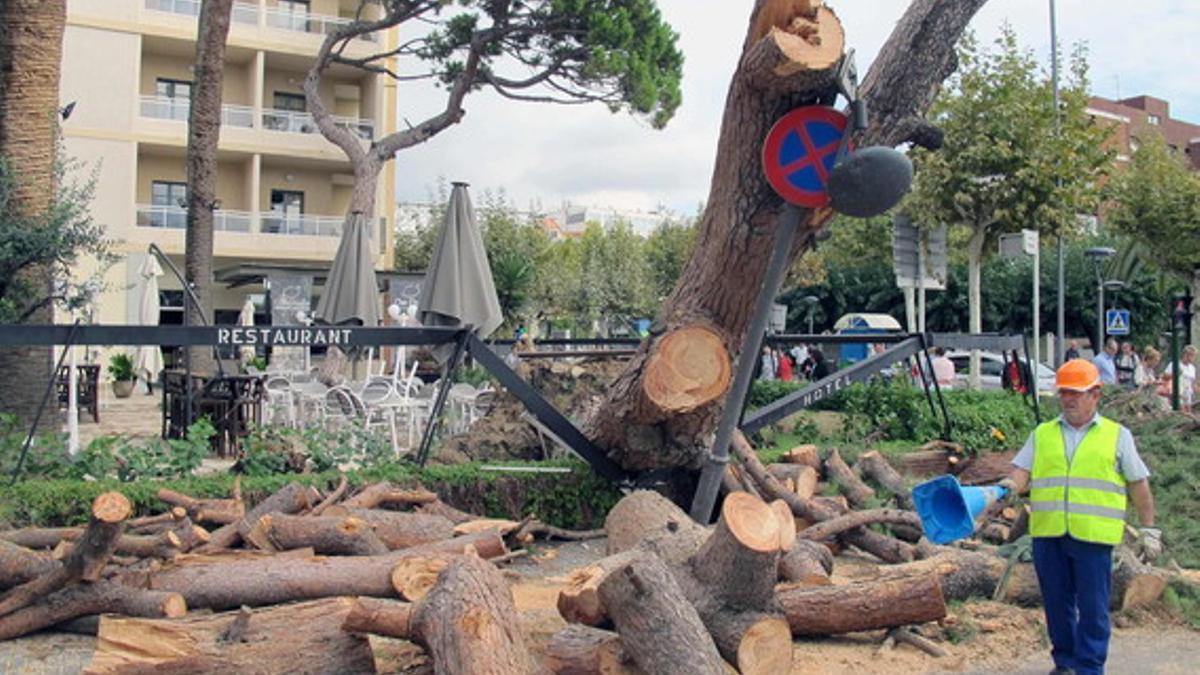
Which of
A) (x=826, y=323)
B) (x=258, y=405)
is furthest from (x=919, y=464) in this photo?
(x=826, y=323)

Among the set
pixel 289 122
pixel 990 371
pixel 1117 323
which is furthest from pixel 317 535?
pixel 289 122

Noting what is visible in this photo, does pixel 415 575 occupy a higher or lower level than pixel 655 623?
lower

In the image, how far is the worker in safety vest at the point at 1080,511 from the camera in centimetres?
472

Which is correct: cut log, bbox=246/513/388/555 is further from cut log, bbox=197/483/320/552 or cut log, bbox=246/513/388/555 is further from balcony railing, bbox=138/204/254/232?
balcony railing, bbox=138/204/254/232

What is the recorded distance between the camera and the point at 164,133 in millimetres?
29969

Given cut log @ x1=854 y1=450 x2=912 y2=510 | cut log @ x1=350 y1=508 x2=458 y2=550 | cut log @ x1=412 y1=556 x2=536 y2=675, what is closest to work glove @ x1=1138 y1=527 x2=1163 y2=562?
cut log @ x1=854 y1=450 x2=912 y2=510

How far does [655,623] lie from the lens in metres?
4.09

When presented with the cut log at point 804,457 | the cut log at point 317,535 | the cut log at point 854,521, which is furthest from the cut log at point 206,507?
the cut log at point 804,457

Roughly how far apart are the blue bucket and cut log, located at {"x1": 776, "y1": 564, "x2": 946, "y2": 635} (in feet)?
0.83

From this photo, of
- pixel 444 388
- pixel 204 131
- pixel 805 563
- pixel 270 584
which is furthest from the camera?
pixel 204 131

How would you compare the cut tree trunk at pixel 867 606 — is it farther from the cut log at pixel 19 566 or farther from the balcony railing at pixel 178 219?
the balcony railing at pixel 178 219

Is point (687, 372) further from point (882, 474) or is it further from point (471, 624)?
point (471, 624)

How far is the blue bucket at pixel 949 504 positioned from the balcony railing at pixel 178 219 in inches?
1108

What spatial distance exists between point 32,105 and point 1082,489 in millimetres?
9235
